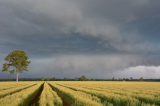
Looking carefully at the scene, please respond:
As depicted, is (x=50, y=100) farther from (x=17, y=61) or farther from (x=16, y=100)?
(x=17, y=61)

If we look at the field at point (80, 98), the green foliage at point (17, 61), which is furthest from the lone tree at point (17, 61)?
the field at point (80, 98)

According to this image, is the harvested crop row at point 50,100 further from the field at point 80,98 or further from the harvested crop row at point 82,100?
the harvested crop row at point 82,100

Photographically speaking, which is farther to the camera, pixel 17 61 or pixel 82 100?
pixel 17 61

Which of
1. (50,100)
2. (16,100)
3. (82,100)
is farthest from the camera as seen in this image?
(50,100)

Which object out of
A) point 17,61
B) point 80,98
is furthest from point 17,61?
point 80,98

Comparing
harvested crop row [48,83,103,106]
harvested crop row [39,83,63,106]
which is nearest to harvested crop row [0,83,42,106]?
harvested crop row [39,83,63,106]

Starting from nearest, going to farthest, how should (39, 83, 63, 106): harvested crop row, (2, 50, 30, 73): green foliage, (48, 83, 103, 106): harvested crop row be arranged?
(48, 83, 103, 106): harvested crop row, (39, 83, 63, 106): harvested crop row, (2, 50, 30, 73): green foliage

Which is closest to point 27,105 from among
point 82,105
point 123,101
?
point 82,105

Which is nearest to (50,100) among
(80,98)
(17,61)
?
(80,98)

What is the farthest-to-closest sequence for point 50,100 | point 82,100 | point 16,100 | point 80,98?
point 80,98, point 50,100, point 16,100, point 82,100

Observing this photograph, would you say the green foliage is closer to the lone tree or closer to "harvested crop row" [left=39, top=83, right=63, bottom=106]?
the lone tree

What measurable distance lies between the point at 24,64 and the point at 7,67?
6.04 m

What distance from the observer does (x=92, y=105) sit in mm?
16391

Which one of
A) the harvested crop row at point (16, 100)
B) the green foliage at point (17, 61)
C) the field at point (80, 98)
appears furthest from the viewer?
the green foliage at point (17, 61)
